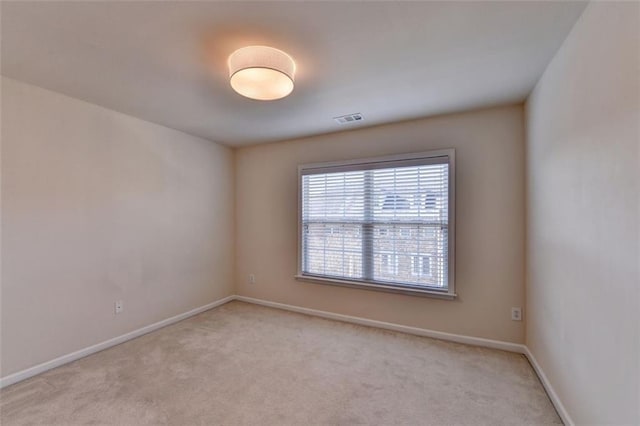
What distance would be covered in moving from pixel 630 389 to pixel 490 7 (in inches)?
74.0

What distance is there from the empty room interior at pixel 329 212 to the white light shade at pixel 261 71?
0.02 metres

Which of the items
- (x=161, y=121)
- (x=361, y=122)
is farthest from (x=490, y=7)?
(x=161, y=121)

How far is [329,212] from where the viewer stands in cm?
360

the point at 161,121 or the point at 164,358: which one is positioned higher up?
the point at 161,121

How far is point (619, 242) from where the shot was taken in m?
1.21

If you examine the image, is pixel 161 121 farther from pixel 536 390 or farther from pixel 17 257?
pixel 536 390

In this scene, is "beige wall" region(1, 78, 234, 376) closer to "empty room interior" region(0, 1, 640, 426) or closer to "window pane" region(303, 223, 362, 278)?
"empty room interior" region(0, 1, 640, 426)

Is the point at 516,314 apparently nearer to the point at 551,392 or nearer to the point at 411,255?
the point at 551,392

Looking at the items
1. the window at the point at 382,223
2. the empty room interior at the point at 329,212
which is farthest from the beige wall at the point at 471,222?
the window at the point at 382,223

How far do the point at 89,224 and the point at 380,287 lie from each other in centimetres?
308

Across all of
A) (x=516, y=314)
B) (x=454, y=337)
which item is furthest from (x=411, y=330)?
(x=516, y=314)

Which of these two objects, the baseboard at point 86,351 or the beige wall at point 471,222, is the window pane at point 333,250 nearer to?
the beige wall at point 471,222

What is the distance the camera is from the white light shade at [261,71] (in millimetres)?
1690

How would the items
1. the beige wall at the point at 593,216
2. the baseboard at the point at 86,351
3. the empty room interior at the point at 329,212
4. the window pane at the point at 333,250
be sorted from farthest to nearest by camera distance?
the window pane at the point at 333,250, the baseboard at the point at 86,351, the empty room interior at the point at 329,212, the beige wall at the point at 593,216
